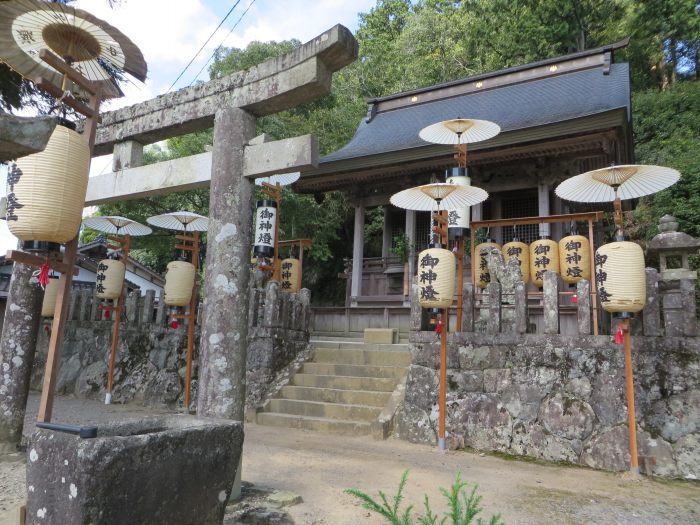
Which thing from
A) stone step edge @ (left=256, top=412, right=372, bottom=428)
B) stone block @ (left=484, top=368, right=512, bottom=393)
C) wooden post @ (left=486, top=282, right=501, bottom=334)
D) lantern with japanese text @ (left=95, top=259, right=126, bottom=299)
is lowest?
stone step edge @ (left=256, top=412, right=372, bottom=428)

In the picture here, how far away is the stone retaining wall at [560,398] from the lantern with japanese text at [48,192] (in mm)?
4577

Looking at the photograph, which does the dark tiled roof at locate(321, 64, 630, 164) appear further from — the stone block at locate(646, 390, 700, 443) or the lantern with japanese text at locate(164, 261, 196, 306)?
the stone block at locate(646, 390, 700, 443)

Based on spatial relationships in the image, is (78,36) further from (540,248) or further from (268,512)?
(540,248)

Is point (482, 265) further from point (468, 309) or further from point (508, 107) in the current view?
point (508, 107)

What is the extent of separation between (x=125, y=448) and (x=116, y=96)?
3.69 meters

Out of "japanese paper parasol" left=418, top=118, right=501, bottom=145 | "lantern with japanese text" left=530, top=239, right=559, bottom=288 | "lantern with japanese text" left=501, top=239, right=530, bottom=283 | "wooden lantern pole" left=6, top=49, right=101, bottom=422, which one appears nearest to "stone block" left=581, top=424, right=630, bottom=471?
"lantern with japanese text" left=530, top=239, right=559, bottom=288

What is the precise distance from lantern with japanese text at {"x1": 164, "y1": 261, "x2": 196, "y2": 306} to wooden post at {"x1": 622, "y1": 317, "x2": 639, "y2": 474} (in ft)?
22.6

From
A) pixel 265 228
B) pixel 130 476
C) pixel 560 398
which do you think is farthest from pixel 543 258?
pixel 130 476

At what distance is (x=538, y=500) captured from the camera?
4.12 m

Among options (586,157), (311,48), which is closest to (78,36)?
(311,48)

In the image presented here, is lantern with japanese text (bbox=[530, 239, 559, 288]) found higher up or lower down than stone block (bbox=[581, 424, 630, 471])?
higher up

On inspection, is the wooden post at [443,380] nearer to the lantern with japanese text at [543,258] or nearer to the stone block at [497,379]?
the stone block at [497,379]

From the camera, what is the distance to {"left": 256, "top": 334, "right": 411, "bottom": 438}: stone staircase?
6834mm

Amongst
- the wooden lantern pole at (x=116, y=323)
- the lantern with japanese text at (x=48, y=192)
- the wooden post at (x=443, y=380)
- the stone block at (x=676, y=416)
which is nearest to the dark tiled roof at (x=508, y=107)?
the wooden lantern pole at (x=116, y=323)
